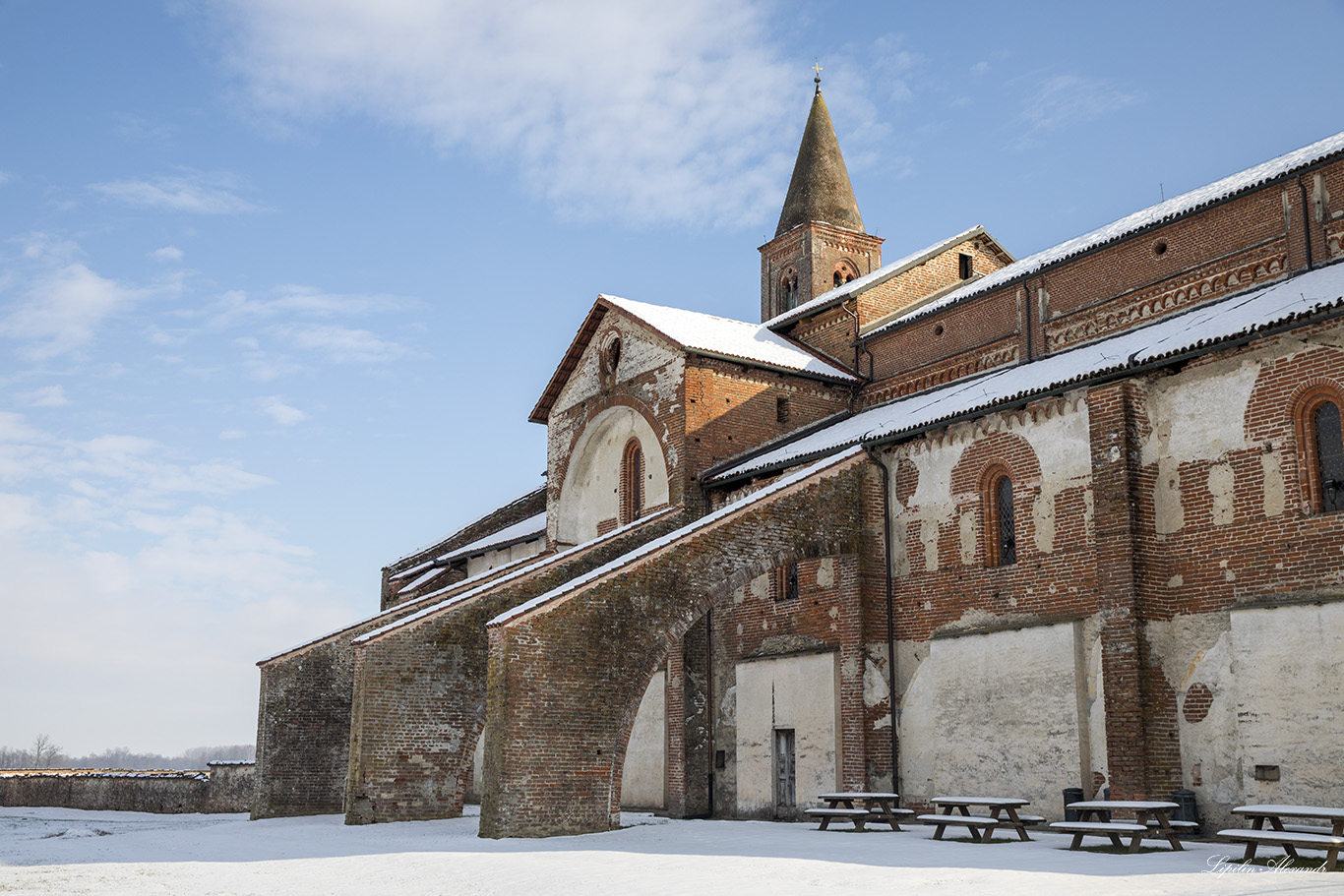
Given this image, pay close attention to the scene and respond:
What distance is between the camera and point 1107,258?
19.1m

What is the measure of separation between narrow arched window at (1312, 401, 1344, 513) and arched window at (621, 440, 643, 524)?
509 inches

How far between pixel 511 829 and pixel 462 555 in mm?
16533

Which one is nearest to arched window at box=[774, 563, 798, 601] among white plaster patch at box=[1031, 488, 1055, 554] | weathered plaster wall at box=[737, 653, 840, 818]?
weathered plaster wall at box=[737, 653, 840, 818]

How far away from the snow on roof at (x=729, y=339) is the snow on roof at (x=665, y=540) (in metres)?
4.16

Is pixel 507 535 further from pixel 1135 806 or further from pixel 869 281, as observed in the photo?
pixel 1135 806

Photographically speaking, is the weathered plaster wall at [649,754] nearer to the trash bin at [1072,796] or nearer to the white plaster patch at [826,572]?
the white plaster patch at [826,572]

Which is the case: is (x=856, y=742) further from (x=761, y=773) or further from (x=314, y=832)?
(x=314, y=832)

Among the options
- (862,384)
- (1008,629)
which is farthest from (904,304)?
(1008,629)

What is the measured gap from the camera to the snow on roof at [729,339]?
2269cm

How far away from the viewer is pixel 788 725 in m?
19.2

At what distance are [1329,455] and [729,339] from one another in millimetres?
12110

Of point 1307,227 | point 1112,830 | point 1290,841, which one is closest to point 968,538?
point 1112,830

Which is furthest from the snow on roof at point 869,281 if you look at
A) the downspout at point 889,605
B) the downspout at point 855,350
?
the downspout at point 889,605

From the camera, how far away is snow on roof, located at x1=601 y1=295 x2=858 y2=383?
22.7 m
